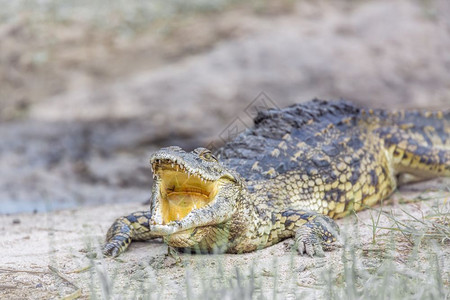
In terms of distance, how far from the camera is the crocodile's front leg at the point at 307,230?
15.0 ft

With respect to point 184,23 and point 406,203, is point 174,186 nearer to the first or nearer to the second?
point 406,203

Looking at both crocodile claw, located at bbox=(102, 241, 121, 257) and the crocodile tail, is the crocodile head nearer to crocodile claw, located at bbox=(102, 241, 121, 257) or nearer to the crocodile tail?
crocodile claw, located at bbox=(102, 241, 121, 257)

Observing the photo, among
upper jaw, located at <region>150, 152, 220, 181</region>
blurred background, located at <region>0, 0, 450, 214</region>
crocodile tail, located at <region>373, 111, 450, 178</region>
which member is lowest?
upper jaw, located at <region>150, 152, 220, 181</region>

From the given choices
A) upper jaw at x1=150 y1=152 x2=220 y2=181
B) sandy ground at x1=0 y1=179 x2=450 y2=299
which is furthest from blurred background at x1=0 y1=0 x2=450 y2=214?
upper jaw at x1=150 y1=152 x2=220 y2=181

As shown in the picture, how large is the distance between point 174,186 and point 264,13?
31.9ft

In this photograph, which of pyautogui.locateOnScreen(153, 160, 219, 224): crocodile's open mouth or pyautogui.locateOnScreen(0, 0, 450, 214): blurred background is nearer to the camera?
pyautogui.locateOnScreen(153, 160, 219, 224): crocodile's open mouth

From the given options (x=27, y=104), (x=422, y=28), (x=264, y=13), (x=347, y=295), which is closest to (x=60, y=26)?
(x=27, y=104)

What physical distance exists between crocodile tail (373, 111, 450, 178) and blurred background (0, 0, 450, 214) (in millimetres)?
3851

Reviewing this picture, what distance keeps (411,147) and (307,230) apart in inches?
89.4

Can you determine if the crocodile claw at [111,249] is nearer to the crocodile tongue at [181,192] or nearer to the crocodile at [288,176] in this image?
the crocodile at [288,176]

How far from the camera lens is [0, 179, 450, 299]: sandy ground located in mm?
3828

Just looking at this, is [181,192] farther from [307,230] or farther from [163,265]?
[307,230]

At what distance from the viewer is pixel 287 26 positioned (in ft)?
43.0

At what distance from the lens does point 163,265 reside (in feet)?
14.8
